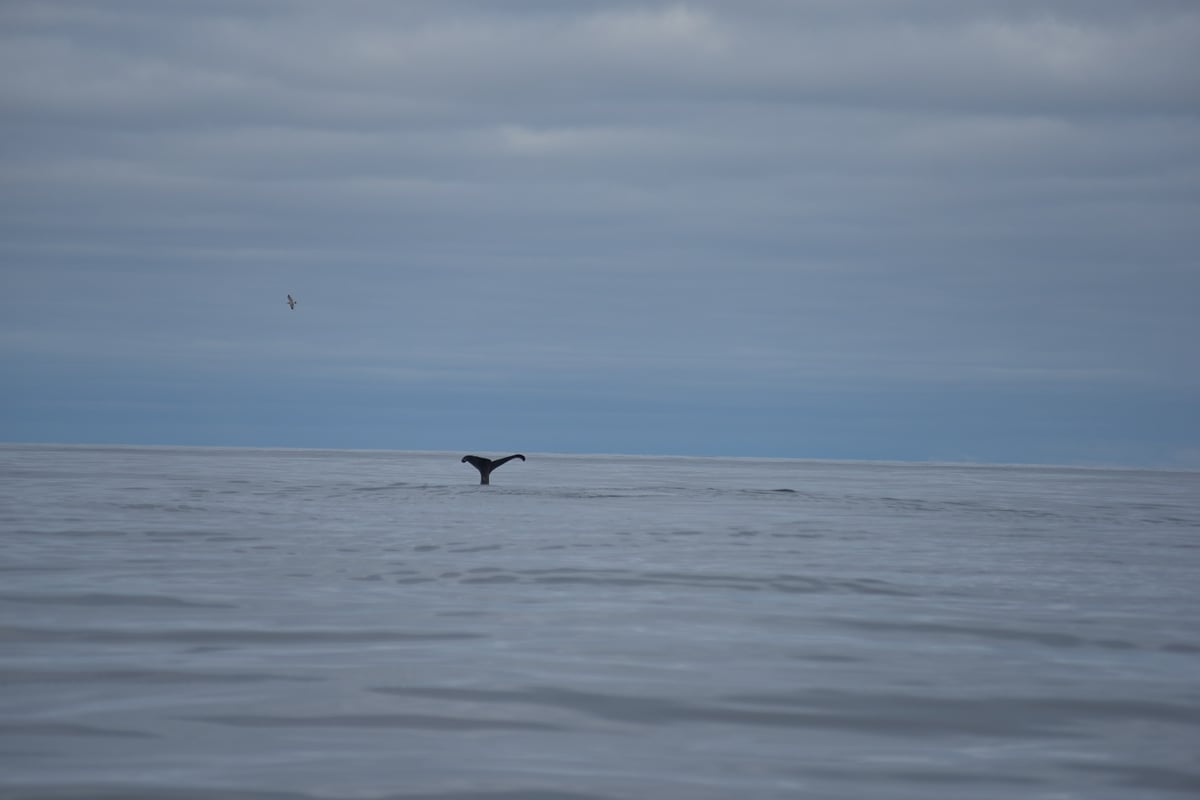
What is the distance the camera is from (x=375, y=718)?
8.73m

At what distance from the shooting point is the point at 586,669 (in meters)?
10.7

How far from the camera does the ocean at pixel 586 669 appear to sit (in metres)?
7.46

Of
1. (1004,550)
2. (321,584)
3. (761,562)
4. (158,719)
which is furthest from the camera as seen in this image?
(1004,550)

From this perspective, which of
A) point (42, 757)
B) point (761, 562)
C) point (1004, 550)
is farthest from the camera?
point (1004, 550)

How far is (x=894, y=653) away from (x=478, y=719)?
4409mm

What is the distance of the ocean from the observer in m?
7.46

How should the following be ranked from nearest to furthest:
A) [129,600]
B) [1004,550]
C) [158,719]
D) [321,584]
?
[158,719]
[129,600]
[321,584]
[1004,550]

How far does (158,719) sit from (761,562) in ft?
41.9

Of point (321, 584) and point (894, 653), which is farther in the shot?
point (321, 584)

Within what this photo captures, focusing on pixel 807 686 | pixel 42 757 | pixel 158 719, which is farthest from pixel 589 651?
pixel 42 757

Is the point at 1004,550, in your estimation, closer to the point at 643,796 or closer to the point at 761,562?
the point at 761,562

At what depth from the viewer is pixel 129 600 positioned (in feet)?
47.5

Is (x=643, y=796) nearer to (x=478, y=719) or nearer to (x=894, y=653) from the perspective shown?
(x=478, y=719)

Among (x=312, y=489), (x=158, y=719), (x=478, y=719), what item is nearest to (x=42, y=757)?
(x=158, y=719)
